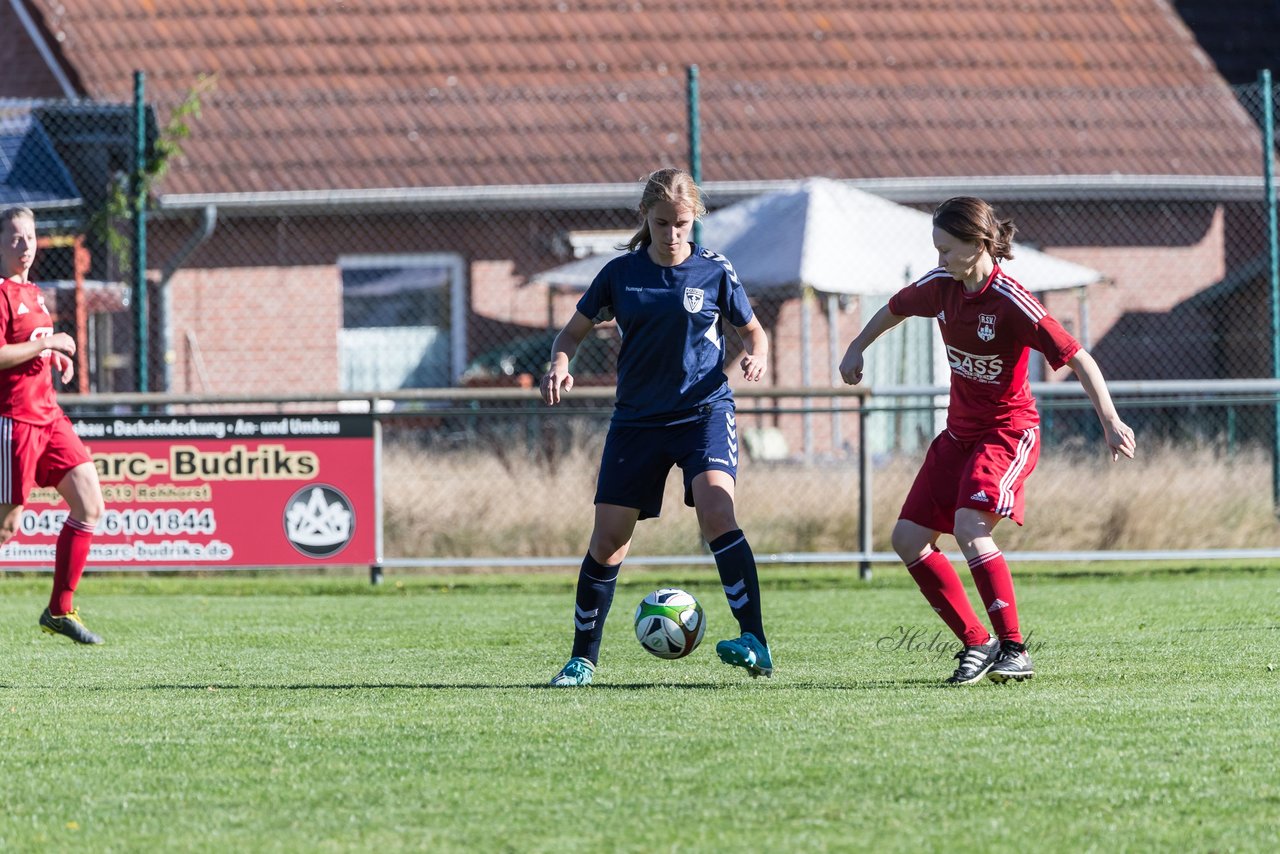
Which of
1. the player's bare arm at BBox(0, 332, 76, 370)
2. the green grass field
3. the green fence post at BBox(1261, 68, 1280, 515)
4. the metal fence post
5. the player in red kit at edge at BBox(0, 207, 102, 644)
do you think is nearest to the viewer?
the green grass field

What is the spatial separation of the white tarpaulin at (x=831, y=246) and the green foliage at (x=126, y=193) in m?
3.47

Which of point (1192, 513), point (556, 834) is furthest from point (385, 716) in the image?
point (1192, 513)

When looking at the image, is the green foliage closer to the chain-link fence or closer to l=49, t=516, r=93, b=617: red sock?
the chain-link fence

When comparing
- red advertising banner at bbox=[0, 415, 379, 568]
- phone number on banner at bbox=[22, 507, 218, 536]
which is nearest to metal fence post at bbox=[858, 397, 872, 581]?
red advertising banner at bbox=[0, 415, 379, 568]

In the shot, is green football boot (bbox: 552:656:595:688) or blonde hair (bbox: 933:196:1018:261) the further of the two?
green football boot (bbox: 552:656:595:688)

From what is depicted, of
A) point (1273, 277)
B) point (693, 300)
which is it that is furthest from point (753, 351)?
point (1273, 277)

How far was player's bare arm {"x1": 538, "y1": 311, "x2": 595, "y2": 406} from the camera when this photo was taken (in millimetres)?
6664

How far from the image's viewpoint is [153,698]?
260 inches

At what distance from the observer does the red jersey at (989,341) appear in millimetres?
6648

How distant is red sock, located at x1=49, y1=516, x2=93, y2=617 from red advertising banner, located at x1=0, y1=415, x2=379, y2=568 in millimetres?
3054

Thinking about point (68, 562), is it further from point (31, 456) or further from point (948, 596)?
point (948, 596)

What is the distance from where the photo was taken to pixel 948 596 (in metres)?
6.91

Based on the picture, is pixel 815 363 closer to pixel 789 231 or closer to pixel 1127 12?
pixel 789 231

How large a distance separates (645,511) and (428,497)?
6278mm
